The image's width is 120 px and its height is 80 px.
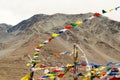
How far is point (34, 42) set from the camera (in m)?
86.3

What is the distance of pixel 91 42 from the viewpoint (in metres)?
104

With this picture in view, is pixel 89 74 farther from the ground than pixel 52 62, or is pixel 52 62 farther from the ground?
pixel 89 74

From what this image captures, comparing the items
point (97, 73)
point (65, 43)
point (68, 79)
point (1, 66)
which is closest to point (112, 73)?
point (97, 73)

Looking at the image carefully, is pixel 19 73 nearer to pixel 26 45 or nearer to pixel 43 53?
pixel 43 53

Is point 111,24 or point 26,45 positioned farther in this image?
point 111,24

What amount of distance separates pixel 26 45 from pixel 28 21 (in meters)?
74.1

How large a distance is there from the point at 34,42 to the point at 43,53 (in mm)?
9375

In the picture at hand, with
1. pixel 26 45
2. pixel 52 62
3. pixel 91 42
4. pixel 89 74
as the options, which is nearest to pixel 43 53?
pixel 52 62

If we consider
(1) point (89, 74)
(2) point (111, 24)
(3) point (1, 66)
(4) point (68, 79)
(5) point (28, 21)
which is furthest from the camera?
(5) point (28, 21)

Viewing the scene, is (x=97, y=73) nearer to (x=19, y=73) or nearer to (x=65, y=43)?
(x=19, y=73)

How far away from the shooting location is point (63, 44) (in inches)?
3696

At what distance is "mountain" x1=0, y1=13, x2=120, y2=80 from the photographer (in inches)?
2788

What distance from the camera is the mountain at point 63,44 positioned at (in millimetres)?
70812

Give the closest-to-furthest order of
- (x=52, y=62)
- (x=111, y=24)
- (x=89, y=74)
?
(x=89, y=74)
(x=52, y=62)
(x=111, y=24)
